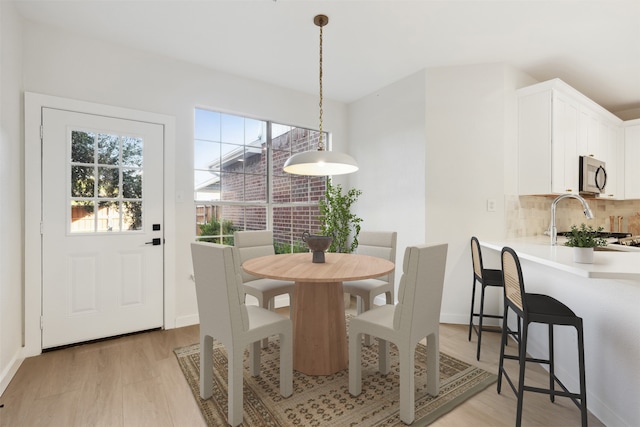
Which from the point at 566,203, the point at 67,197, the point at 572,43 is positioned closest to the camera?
the point at 67,197

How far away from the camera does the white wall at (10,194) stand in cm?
208

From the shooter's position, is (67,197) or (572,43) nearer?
(67,197)

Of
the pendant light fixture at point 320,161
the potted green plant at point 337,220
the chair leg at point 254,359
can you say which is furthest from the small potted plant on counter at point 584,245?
the potted green plant at point 337,220

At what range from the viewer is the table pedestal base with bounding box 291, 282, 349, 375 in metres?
2.18

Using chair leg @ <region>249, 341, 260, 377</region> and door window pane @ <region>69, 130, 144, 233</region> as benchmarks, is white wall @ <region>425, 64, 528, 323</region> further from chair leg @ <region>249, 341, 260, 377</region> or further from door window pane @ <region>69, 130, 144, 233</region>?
door window pane @ <region>69, 130, 144, 233</region>

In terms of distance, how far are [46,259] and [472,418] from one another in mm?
3319

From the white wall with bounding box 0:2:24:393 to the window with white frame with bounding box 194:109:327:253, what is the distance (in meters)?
1.37

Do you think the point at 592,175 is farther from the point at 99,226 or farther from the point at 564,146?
the point at 99,226

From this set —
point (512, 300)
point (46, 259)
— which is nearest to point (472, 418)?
point (512, 300)

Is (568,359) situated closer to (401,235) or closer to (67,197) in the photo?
(401,235)

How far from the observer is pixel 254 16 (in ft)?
8.02

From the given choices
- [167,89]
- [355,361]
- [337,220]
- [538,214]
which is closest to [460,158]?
[538,214]

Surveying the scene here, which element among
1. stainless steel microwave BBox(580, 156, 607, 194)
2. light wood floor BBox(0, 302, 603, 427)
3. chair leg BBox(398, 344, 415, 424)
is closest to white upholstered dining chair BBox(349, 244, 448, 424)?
chair leg BBox(398, 344, 415, 424)

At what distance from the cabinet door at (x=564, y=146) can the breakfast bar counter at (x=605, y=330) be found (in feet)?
4.56
